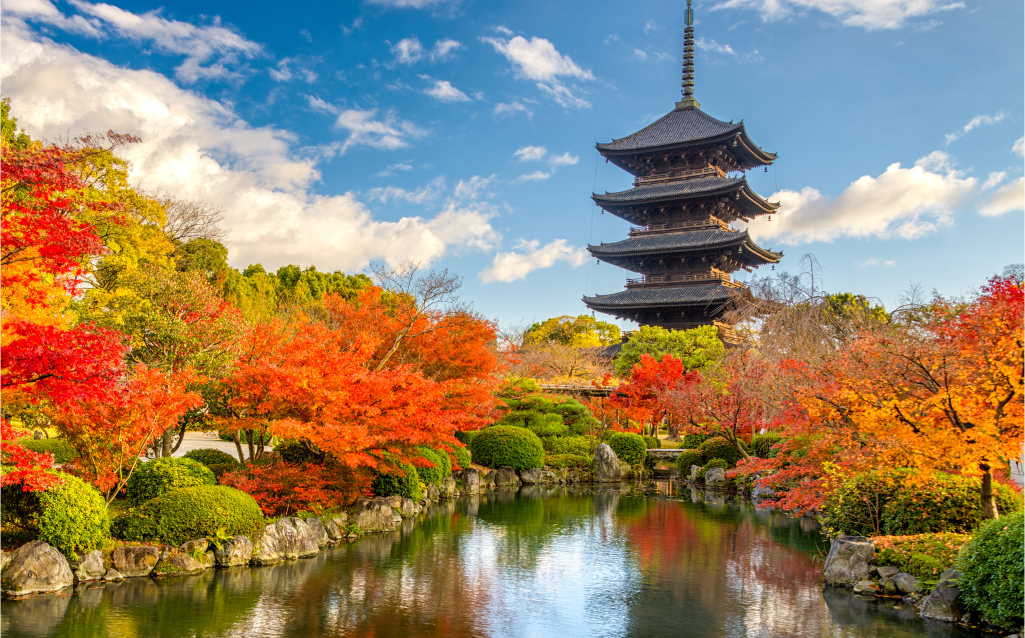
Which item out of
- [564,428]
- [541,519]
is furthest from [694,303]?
[541,519]

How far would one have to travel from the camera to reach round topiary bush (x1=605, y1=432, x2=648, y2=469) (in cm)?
2336

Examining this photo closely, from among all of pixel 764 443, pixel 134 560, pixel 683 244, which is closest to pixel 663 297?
pixel 683 244

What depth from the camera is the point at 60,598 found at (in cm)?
797

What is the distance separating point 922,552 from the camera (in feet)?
28.1

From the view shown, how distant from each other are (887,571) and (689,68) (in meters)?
34.0

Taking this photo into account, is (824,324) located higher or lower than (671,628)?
higher

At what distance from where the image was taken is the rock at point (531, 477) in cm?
2128

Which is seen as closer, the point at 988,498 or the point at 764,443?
the point at 988,498

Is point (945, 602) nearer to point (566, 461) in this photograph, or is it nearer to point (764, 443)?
point (764, 443)

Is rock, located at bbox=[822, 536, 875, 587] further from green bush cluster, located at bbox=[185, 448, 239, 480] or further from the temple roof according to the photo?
the temple roof

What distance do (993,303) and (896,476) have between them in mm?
2980

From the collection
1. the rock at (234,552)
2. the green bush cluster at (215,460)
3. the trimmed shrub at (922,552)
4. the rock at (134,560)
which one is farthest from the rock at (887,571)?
the green bush cluster at (215,460)

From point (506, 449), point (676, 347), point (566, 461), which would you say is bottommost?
point (566, 461)

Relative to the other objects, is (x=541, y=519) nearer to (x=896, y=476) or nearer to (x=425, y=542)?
(x=425, y=542)
